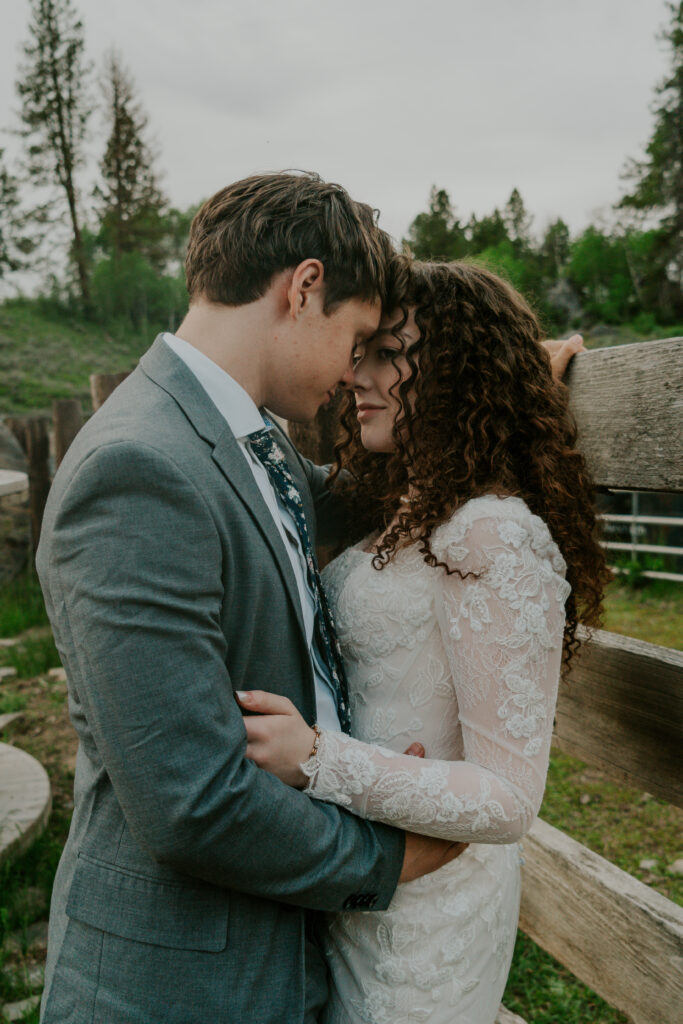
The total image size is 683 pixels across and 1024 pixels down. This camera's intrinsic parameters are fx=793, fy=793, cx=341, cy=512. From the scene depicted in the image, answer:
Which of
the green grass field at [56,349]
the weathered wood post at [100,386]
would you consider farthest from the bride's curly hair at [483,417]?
the green grass field at [56,349]

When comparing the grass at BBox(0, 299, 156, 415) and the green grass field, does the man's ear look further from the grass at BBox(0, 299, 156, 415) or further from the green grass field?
the grass at BBox(0, 299, 156, 415)

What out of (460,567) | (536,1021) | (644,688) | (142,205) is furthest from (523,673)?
(142,205)

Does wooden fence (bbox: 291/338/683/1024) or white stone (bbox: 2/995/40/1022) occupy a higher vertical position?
wooden fence (bbox: 291/338/683/1024)

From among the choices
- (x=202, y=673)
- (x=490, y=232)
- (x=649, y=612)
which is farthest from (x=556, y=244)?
(x=202, y=673)

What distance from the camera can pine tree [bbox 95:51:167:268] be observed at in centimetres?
3772

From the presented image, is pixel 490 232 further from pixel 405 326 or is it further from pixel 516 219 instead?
pixel 405 326

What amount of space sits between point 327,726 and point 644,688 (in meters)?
0.89

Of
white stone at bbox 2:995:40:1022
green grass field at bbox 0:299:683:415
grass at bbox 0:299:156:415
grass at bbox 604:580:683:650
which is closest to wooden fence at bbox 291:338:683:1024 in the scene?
white stone at bbox 2:995:40:1022

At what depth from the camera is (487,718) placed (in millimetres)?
1663

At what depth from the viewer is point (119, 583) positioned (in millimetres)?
1290

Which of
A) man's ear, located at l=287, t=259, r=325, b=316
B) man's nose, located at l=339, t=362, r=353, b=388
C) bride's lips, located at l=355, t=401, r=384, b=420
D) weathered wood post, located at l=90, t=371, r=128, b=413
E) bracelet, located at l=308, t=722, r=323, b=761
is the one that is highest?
man's ear, located at l=287, t=259, r=325, b=316

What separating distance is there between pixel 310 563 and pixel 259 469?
10.1 inches

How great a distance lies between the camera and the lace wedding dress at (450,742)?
5.27ft

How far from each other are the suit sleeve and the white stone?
1869 mm
